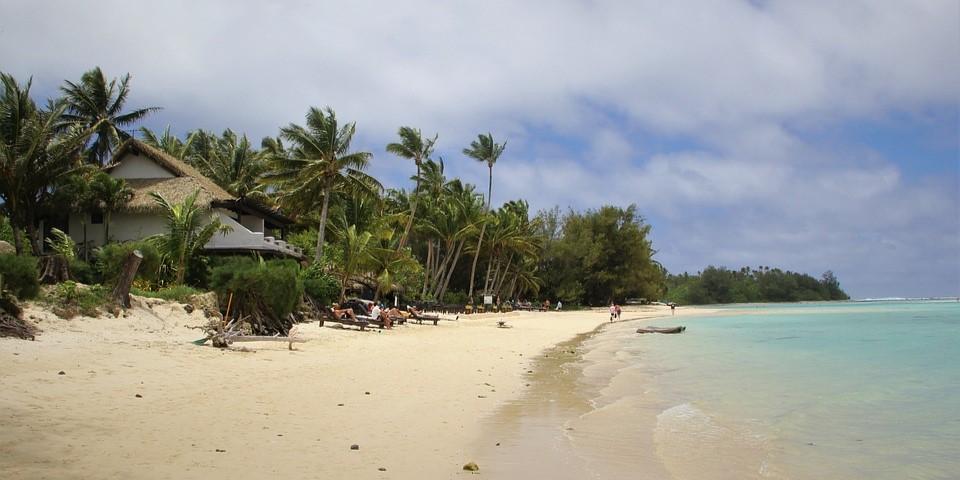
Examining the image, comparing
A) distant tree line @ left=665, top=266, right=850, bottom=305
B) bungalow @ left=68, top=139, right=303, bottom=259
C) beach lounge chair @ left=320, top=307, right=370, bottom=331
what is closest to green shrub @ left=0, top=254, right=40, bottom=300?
beach lounge chair @ left=320, top=307, right=370, bottom=331

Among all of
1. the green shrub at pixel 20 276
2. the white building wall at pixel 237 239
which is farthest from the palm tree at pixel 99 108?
the green shrub at pixel 20 276

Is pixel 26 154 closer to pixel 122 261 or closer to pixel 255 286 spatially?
pixel 122 261

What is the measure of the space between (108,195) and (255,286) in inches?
586

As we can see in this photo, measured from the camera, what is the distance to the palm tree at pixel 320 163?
2945 centimetres

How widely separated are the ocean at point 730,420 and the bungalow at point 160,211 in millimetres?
15239

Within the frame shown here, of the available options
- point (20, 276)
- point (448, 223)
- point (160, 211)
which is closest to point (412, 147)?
point (448, 223)

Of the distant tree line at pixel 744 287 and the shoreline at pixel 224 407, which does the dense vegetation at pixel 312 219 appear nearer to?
the shoreline at pixel 224 407

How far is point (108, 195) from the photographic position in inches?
1007

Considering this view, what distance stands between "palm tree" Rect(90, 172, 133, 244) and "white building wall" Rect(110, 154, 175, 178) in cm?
228

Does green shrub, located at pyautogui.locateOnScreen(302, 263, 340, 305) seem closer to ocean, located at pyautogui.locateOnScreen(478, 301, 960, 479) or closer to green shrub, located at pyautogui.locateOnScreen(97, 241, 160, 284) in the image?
green shrub, located at pyautogui.locateOnScreen(97, 241, 160, 284)

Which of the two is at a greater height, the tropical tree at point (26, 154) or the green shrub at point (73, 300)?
the tropical tree at point (26, 154)

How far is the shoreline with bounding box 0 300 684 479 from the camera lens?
4.97m

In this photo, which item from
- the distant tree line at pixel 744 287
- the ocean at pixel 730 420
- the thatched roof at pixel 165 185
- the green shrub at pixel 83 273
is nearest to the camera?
the ocean at pixel 730 420

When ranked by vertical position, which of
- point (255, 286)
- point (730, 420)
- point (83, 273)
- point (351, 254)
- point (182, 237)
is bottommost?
point (730, 420)
